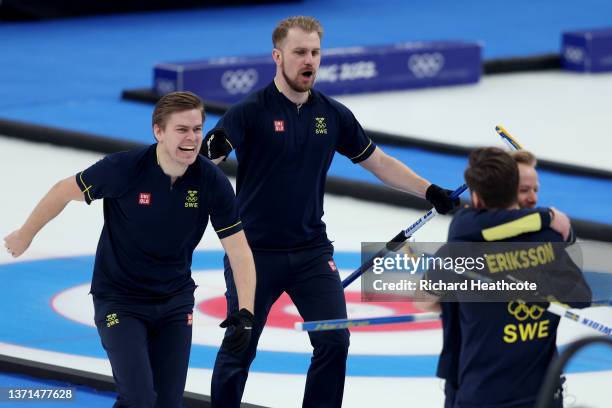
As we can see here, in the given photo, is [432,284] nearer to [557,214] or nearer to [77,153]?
[557,214]

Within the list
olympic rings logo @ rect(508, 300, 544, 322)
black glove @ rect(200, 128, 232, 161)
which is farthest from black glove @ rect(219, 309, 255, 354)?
olympic rings logo @ rect(508, 300, 544, 322)

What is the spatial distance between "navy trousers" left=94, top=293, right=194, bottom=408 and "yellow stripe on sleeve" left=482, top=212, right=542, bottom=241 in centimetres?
182

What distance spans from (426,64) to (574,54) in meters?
3.24

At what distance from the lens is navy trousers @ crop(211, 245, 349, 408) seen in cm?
789

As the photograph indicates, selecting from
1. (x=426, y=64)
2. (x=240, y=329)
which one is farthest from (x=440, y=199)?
(x=426, y=64)

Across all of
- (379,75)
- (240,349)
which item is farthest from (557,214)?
(379,75)

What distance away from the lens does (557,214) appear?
6.16m

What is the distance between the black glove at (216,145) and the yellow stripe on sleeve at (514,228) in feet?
7.26

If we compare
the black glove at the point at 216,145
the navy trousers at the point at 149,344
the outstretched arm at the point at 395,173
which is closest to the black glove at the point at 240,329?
the navy trousers at the point at 149,344

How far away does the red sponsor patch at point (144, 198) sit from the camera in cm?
716

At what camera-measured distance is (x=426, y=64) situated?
22234mm

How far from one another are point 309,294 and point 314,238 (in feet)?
1.07

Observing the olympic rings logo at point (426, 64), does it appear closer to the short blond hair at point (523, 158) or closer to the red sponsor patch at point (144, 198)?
the red sponsor patch at point (144, 198)

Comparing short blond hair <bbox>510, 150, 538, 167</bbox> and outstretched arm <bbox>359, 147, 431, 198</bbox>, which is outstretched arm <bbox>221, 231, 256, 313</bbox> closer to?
outstretched arm <bbox>359, 147, 431, 198</bbox>
